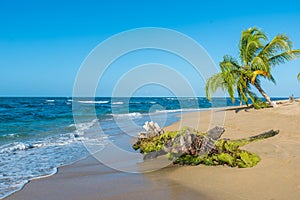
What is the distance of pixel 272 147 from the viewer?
21.6ft

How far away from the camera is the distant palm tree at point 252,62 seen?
629 inches

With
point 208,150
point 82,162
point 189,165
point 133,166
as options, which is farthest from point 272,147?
point 82,162

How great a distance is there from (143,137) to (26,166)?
3739 millimetres

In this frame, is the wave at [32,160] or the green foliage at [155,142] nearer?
the wave at [32,160]

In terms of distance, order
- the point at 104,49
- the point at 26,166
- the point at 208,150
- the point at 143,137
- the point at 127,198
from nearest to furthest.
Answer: the point at 127,198 → the point at 208,150 → the point at 26,166 → the point at 104,49 → the point at 143,137

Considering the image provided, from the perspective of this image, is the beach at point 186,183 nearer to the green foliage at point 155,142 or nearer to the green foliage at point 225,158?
the green foliage at point 225,158

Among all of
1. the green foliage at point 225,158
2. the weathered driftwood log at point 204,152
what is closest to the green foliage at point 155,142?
the weathered driftwood log at point 204,152

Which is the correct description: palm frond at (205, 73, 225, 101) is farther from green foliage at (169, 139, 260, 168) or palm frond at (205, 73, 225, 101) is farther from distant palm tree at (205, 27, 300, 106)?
green foliage at (169, 139, 260, 168)

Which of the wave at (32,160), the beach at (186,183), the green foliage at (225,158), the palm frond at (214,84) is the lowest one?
the wave at (32,160)

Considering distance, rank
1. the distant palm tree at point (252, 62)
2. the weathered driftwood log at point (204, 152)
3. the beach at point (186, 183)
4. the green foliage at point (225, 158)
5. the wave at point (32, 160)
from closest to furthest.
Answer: the beach at point (186, 183)
the green foliage at point (225, 158)
the weathered driftwood log at point (204, 152)
the wave at point (32, 160)
the distant palm tree at point (252, 62)

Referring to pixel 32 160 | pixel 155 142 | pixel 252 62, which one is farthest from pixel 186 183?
pixel 252 62

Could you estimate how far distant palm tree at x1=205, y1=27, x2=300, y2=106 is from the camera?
15977 mm

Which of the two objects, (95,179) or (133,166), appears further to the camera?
(133,166)

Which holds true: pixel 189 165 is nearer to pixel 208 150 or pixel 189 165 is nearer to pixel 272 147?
pixel 208 150
